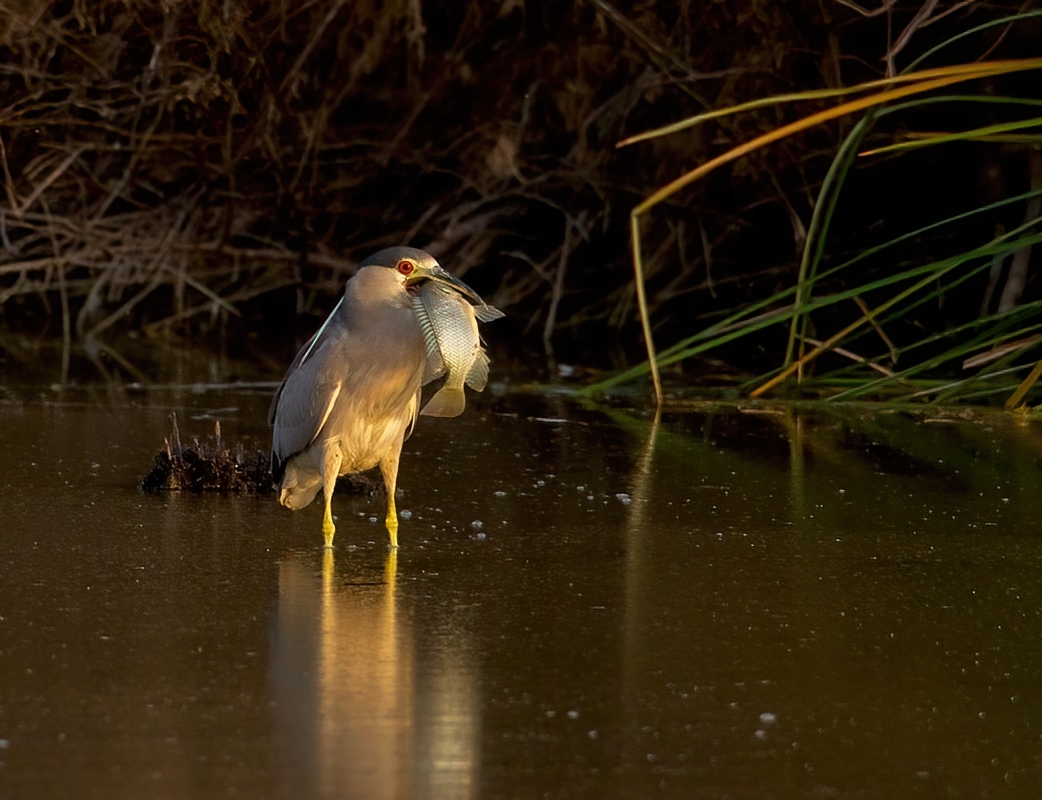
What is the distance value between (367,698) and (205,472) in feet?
7.71

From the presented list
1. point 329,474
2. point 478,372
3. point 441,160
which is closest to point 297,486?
point 329,474

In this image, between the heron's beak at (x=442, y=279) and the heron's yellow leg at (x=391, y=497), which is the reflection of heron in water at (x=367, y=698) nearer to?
the heron's yellow leg at (x=391, y=497)

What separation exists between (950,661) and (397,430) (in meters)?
2.04

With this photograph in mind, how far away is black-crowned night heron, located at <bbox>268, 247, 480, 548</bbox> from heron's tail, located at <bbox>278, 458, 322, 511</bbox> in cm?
4

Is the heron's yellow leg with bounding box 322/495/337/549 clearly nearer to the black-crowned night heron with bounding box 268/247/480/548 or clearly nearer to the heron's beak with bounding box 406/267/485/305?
the black-crowned night heron with bounding box 268/247/480/548

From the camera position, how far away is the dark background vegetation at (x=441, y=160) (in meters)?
10.2

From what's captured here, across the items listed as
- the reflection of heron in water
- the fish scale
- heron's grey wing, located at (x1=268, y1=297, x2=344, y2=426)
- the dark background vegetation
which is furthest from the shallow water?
the dark background vegetation

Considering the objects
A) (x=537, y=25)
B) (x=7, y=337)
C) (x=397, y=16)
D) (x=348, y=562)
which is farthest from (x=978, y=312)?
(x=348, y=562)

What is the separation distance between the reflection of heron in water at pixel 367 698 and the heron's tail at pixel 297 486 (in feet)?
2.88

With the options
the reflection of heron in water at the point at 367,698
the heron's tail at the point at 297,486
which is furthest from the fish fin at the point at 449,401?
the reflection of heron in water at the point at 367,698

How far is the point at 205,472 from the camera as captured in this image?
219 inches

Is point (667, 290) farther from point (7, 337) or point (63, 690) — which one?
point (63, 690)

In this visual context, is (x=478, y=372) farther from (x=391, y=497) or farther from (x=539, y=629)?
(x=539, y=629)

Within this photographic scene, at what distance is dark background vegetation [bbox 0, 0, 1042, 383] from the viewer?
1021cm
